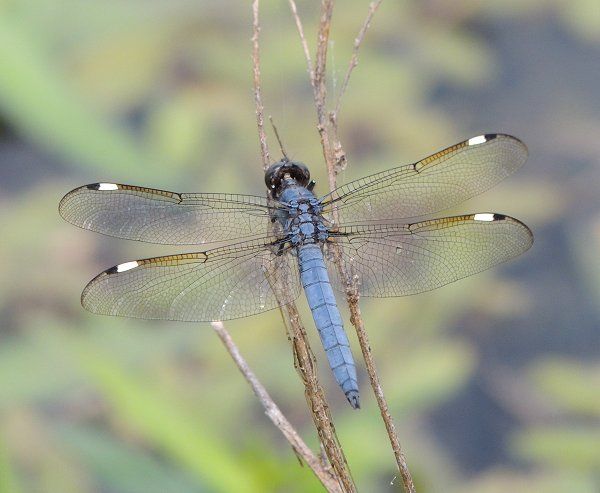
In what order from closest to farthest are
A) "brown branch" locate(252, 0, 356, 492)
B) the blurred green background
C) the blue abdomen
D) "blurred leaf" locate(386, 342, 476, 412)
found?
"brown branch" locate(252, 0, 356, 492) → the blue abdomen → the blurred green background → "blurred leaf" locate(386, 342, 476, 412)

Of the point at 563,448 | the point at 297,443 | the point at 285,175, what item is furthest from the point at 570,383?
the point at 297,443

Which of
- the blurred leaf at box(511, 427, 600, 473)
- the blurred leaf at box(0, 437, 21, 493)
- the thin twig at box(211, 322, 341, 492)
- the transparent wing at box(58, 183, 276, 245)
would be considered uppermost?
the transparent wing at box(58, 183, 276, 245)

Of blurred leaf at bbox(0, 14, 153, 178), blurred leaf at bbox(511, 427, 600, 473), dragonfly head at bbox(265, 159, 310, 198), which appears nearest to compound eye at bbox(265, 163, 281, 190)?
dragonfly head at bbox(265, 159, 310, 198)

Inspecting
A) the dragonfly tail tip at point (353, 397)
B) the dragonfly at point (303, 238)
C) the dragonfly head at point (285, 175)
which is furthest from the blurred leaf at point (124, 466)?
the dragonfly head at point (285, 175)

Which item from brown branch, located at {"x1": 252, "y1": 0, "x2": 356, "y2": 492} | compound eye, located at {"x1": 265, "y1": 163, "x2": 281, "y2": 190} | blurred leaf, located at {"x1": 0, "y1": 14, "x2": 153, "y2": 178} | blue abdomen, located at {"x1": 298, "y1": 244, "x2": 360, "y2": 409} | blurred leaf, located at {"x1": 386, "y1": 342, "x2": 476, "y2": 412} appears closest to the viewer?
brown branch, located at {"x1": 252, "y1": 0, "x2": 356, "y2": 492}

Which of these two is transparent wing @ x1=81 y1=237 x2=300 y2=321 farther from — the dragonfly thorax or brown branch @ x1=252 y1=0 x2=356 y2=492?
brown branch @ x1=252 y1=0 x2=356 y2=492

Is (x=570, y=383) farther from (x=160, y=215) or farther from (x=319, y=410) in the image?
(x=319, y=410)

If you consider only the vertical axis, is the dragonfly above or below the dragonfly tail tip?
above
